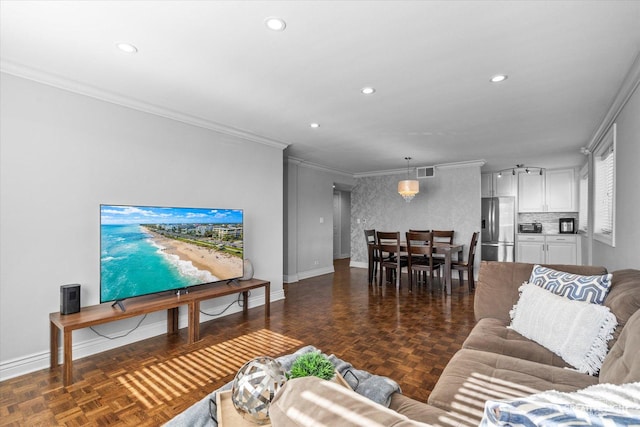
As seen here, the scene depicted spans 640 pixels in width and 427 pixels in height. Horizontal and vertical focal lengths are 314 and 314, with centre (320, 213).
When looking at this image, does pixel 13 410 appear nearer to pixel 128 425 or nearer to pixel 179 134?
pixel 128 425

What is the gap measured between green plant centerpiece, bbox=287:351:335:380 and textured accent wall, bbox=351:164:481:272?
592 cm

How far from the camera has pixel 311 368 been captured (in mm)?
1156

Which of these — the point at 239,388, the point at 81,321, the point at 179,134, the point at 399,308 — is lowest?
the point at 399,308

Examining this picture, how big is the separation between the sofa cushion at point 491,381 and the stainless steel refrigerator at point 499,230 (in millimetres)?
6013

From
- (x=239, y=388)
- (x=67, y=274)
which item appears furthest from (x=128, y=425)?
(x=67, y=274)

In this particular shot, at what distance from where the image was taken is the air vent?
672 cm

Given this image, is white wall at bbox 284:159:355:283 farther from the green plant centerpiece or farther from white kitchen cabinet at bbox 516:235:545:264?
the green plant centerpiece

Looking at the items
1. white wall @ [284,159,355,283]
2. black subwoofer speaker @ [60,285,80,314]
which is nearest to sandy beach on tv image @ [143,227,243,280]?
black subwoofer speaker @ [60,285,80,314]

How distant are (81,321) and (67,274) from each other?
56 cm

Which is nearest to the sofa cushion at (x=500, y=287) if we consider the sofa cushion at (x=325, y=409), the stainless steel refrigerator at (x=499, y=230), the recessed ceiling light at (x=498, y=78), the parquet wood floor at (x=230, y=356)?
the parquet wood floor at (x=230, y=356)

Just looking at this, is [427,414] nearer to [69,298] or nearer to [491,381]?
[491,381]

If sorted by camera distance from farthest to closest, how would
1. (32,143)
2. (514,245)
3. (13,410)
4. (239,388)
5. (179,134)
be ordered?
(514,245) < (179,134) < (32,143) < (13,410) < (239,388)

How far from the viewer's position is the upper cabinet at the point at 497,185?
23.5 ft

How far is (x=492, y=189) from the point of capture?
7340mm
